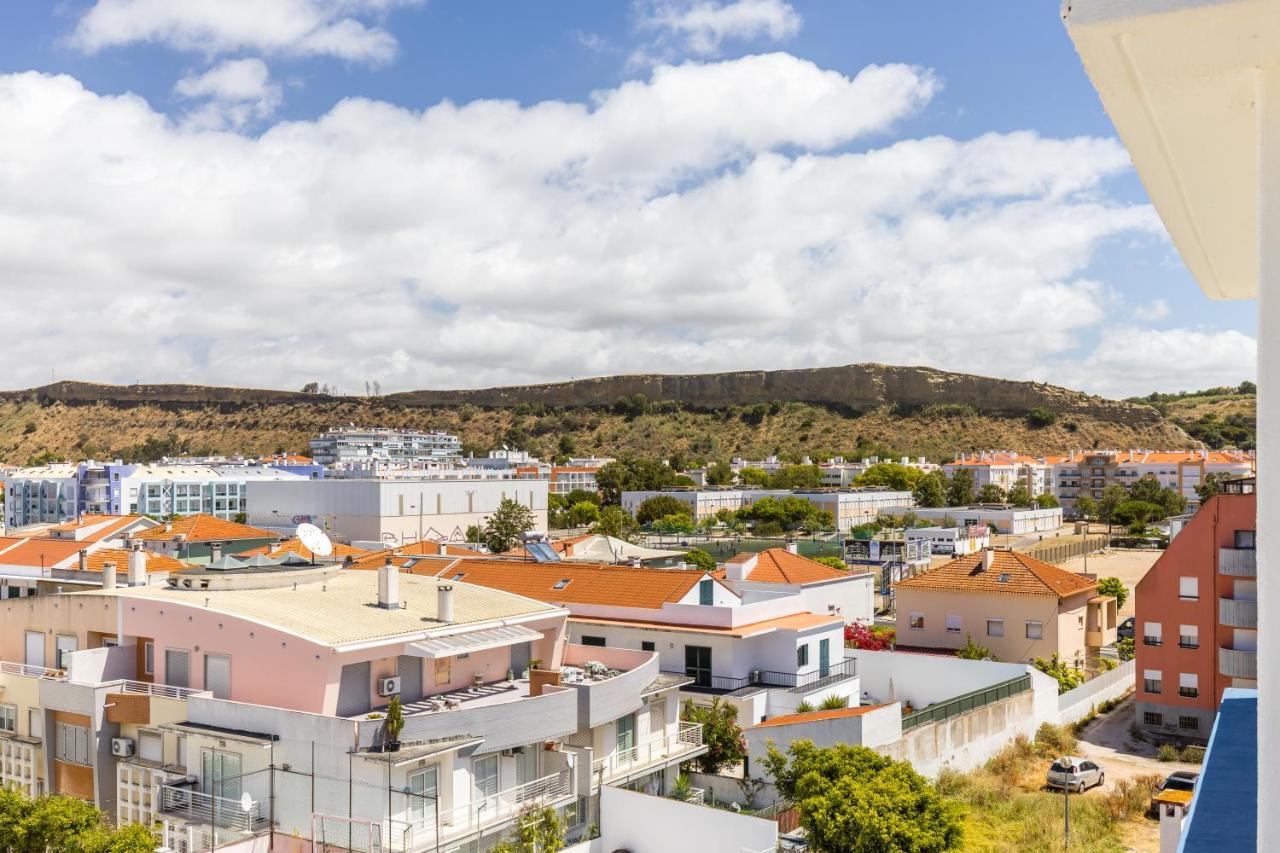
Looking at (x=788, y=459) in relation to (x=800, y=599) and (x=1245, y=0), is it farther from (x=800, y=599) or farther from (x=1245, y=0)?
(x=1245, y=0)

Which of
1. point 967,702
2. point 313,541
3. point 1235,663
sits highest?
point 313,541

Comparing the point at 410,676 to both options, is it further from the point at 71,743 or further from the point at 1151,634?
the point at 1151,634

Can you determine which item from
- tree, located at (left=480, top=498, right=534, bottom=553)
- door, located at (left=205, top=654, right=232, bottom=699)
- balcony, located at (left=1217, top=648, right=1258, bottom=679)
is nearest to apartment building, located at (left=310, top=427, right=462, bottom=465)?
tree, located at (left=480, top=498, right=534, bottom=553)

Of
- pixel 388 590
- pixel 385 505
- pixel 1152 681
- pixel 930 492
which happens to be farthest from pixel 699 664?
pixel 930 492

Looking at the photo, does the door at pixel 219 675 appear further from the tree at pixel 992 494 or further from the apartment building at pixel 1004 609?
the tree at pixel 992 494

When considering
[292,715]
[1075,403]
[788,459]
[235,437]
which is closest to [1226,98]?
[292,715]

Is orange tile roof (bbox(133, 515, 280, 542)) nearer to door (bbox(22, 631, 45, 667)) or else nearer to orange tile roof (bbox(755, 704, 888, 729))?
door (bbox(22, 631, 45, 667))
